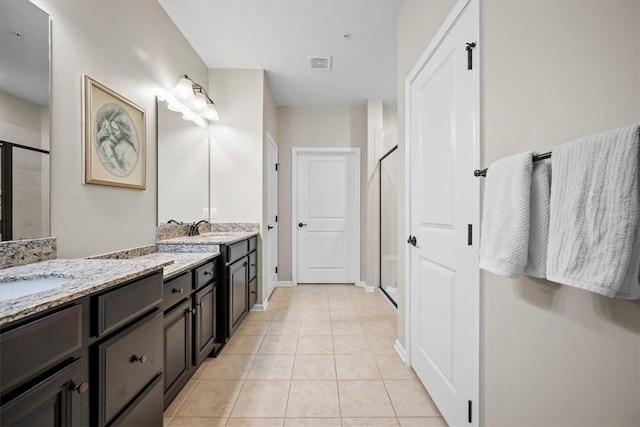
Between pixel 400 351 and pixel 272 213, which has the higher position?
pixel 272 213

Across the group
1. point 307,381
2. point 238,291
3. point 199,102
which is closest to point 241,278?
point 238,291

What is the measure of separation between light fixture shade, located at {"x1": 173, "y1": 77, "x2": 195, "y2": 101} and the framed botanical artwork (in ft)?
1.76

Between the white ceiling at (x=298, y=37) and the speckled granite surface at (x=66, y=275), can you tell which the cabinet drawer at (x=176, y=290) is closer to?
the speckled granite surface at (x=66, y=275)

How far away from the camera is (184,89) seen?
7.72 feet

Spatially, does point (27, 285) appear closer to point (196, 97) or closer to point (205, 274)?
point (205, 274)

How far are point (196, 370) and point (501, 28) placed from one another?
7.95 feet

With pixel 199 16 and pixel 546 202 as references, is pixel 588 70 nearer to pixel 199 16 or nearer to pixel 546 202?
pixel 546 202

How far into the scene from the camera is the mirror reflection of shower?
3242 mm

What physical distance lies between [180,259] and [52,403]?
108 cm

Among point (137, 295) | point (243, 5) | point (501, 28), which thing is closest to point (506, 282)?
point (501, 28)

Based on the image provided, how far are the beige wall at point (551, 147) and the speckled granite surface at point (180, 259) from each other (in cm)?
146

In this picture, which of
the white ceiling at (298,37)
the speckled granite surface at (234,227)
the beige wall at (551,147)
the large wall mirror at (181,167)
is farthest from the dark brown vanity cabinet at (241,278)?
the white ceiling at (298,37)

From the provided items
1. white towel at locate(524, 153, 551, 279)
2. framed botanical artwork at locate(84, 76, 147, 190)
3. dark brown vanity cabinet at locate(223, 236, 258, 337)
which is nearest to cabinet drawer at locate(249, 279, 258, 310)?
dark brown vanity cabinet at locate(223, 236, 258, 337)

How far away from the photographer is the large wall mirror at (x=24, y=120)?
107 centimetres
